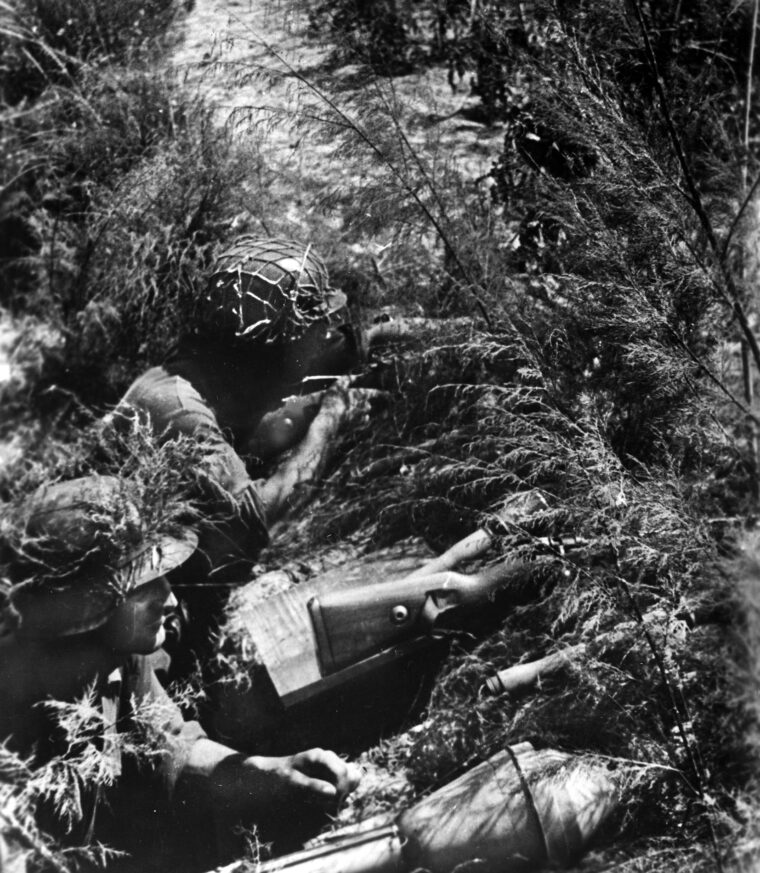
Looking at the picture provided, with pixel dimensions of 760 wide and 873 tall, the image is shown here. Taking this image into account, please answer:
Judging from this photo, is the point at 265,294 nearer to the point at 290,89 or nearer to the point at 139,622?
the point at 290,89

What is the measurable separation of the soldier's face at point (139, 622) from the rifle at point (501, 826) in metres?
0.70

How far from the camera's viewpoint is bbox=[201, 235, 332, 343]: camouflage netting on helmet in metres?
2.96

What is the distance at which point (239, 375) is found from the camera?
3.04 meters

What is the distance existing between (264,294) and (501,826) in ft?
5.76

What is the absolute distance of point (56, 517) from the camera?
8.27 ft

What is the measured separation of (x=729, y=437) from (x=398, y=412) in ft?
3.97

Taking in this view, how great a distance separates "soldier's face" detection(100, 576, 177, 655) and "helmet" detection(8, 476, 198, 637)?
0.03 metres

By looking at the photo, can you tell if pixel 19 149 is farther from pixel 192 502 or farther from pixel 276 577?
pixel 276 577

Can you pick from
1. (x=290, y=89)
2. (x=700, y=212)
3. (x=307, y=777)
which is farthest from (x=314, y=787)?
(x=290, y=89)

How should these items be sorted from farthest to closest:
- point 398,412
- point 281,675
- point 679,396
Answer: point 398,412, point 281,675, point 679,396

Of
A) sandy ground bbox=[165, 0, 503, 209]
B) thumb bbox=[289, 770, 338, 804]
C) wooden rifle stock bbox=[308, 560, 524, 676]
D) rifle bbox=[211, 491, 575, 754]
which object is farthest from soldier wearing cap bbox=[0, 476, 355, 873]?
sandy ground bbox=[165, 0, 503, 209]

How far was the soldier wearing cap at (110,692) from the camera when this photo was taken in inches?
96.8

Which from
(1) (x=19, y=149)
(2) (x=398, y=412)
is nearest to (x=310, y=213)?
(2) (x=398, y=412)

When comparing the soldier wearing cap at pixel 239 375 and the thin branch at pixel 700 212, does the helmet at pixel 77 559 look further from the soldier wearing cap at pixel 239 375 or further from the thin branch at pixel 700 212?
the thin branch at pixel 700 212
